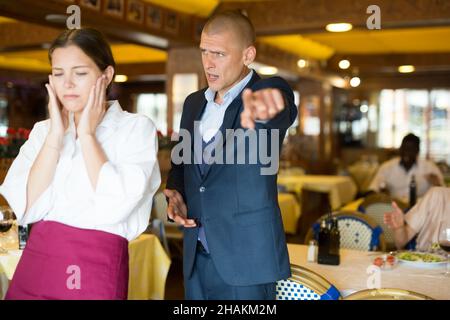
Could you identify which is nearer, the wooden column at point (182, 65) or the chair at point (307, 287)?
the chair at point (307, 287)

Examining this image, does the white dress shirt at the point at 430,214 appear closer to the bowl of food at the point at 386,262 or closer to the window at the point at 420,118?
the bowl of food at the point at 386,262

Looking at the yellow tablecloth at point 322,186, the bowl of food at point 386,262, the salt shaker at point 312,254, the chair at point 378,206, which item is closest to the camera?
the bowl of food at point 386,262

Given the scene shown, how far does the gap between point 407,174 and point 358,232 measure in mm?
2866

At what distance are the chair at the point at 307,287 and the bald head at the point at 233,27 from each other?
2.95 feet

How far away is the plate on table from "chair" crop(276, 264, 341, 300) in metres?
0.91

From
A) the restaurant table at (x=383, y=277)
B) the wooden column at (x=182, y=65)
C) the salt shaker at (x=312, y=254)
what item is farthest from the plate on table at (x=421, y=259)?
the wooden column at (x=182, y=65)

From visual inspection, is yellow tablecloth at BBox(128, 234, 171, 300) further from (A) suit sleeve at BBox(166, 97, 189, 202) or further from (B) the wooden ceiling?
(B) the wooden ceiling

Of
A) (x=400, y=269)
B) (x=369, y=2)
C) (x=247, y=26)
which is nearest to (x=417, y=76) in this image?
(x=369, y=2)

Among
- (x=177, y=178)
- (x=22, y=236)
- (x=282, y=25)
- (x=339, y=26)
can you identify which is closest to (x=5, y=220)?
(x=22, y=236)

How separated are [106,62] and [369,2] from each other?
645 cm

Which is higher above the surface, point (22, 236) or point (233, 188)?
point (233, 188)

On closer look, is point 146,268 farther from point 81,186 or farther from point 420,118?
point 420,118

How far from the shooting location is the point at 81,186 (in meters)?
1.61

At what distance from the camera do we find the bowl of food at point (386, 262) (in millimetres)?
2910
